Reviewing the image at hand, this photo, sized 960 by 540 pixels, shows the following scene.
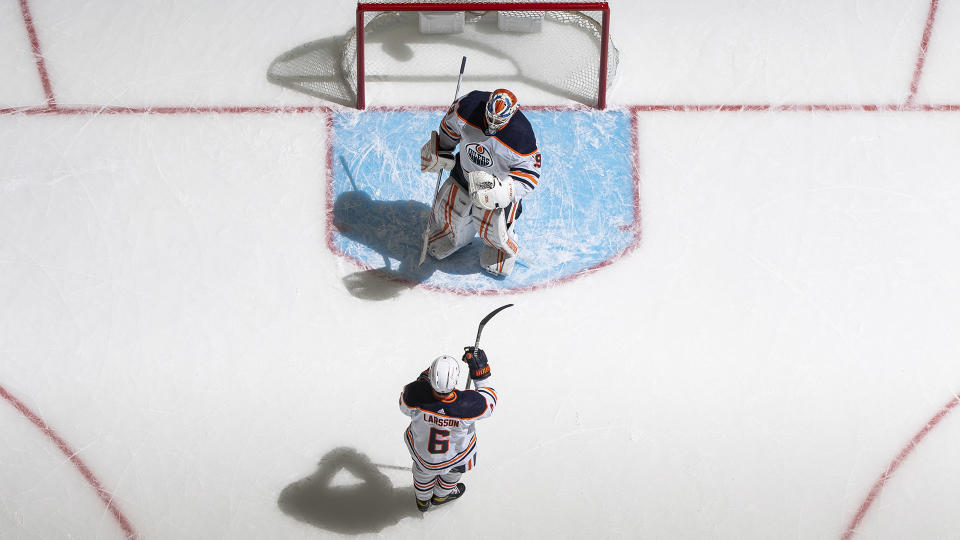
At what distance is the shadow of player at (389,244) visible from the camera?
5.76 m

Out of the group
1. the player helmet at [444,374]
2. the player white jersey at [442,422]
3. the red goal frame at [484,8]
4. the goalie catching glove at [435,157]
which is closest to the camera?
the player helmet at [444,374]

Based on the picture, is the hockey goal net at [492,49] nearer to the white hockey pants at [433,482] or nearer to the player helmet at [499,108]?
the player helmet at [499,108]

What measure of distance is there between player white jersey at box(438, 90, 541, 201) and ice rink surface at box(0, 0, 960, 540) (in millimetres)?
783

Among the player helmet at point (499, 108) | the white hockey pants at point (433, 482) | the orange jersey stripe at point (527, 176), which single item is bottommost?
the white hockey pants at point (433, 482)

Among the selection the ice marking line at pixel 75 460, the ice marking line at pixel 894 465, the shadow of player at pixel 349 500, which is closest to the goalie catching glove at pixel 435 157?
the shadow of player at pixel 349 500

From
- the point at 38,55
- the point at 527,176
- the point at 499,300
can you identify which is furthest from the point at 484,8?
the point at 38,55

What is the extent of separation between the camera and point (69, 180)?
5.95 metres

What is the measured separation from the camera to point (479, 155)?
5.17 meters

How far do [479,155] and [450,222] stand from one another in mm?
485

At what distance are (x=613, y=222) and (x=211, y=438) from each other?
2.20 meters

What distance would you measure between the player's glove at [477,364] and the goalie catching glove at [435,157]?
981 millimetres

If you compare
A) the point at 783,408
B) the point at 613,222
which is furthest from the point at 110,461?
the point at 783,408

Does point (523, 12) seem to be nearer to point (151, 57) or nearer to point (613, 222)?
point (613, 222)

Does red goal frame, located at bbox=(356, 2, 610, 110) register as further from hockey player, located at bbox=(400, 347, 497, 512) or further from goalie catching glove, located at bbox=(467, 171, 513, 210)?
hockey player, located at bbox=(400, 347, 497, 512)
